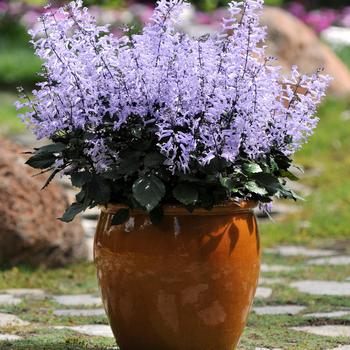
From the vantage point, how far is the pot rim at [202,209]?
9.48ft

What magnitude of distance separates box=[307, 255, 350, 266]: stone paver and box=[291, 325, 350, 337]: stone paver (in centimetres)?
183

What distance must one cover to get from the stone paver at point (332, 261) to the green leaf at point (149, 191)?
2.98 m

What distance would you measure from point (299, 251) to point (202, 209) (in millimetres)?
3375

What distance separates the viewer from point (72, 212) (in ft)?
9.66

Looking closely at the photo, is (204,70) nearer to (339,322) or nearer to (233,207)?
(233,207)

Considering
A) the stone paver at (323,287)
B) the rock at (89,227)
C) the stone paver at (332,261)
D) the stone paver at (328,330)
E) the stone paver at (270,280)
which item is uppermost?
the rock at (89,227)

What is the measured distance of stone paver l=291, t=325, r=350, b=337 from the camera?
3617 mm

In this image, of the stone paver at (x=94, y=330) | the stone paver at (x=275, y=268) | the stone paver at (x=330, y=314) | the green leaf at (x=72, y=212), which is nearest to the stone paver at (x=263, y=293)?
the stone paver at (x=330, y=314)

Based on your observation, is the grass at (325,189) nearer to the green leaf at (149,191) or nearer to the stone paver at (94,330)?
the stone paver at (94,330)

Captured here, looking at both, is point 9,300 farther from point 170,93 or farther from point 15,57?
point 15,57

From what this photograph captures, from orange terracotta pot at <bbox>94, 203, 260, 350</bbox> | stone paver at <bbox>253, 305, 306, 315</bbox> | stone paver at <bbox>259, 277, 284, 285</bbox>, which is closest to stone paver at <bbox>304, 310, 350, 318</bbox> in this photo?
stone paver at <bbox>253, 305, 306, 315</bbox>

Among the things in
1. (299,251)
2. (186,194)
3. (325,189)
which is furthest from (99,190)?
(325,189)

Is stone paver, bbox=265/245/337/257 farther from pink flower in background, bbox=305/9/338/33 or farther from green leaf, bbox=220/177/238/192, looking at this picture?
pink flower in background, bbox=305/9/338/33

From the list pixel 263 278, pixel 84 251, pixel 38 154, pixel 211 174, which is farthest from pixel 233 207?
pixel 84 251
